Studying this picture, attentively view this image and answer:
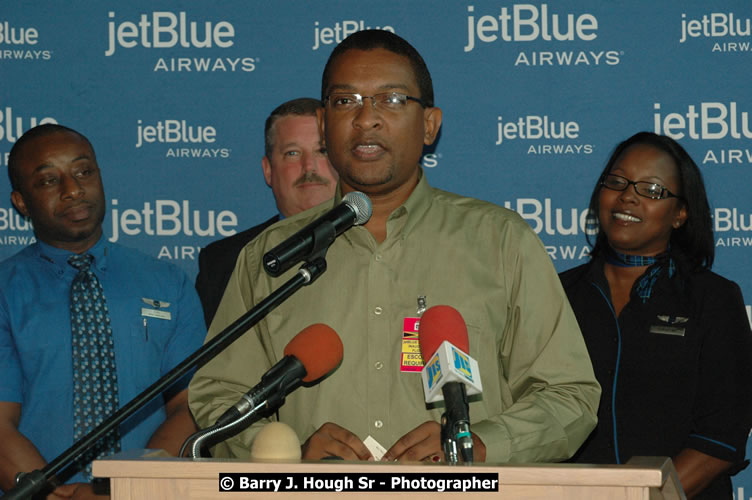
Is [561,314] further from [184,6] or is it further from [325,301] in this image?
[184,6]

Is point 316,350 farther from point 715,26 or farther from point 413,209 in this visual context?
point 715,26

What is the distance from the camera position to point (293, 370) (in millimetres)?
1817

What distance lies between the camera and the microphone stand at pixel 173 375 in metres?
1.72

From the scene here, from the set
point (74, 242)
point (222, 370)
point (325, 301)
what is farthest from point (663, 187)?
point (74, 242)

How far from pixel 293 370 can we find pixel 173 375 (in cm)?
25

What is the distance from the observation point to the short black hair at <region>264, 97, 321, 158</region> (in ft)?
13.9

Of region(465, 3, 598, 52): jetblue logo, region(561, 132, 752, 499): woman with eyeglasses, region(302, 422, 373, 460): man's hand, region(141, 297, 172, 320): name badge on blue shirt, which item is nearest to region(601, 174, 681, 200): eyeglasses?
region(561, 132, 752, 499): woman with eyeglasses

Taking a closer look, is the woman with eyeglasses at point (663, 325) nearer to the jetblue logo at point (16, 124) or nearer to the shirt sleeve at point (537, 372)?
the shirt sleeve at point (537, 372)

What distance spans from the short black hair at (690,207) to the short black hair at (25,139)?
2491 mm

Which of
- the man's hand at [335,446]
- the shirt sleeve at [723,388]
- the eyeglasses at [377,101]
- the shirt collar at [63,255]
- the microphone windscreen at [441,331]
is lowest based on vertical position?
the shirt sleeve at [723,388]

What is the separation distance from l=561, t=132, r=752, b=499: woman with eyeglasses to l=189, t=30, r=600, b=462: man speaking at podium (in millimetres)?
1330

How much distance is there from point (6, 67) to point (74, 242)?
1197mm

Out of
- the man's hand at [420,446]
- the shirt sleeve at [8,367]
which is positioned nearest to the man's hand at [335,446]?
the man's hand at [420,446]

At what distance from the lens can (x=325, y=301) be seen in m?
2.53
